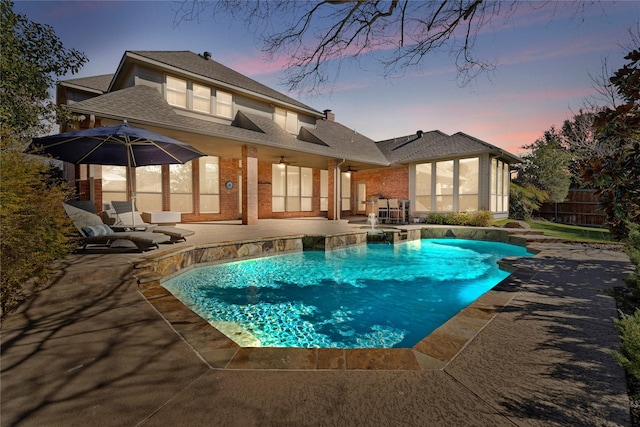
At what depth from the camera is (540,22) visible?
5.00 m

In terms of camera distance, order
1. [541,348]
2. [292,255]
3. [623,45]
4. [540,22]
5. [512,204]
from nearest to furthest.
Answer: [541,348], [540,22], [292,255], [623,45], [512,204]

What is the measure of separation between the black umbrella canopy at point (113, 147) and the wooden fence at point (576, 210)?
21559 mm

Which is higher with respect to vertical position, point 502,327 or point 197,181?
point 197,181

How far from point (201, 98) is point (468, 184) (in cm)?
1380

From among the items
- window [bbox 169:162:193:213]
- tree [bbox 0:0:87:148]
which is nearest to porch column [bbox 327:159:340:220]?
window [bbox 169:162:193:213]

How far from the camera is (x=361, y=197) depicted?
19500mm

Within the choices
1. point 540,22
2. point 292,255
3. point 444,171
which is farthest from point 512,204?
point 292,255

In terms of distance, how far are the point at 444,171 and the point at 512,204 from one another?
5.16 m

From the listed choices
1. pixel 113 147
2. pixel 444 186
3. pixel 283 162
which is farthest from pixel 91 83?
pixel 444 186

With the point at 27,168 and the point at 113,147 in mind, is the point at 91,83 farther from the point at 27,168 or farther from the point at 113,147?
the point at 27,168

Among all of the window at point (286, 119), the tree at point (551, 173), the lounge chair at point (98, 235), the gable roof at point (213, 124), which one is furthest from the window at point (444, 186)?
the lounge chair at point (98, 235)

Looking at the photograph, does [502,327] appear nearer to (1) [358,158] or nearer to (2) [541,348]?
(2) [541,348]

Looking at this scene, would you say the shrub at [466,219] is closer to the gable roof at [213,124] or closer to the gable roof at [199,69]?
the gable roof at [213,124]

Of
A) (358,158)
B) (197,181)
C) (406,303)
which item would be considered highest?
(358,158)
